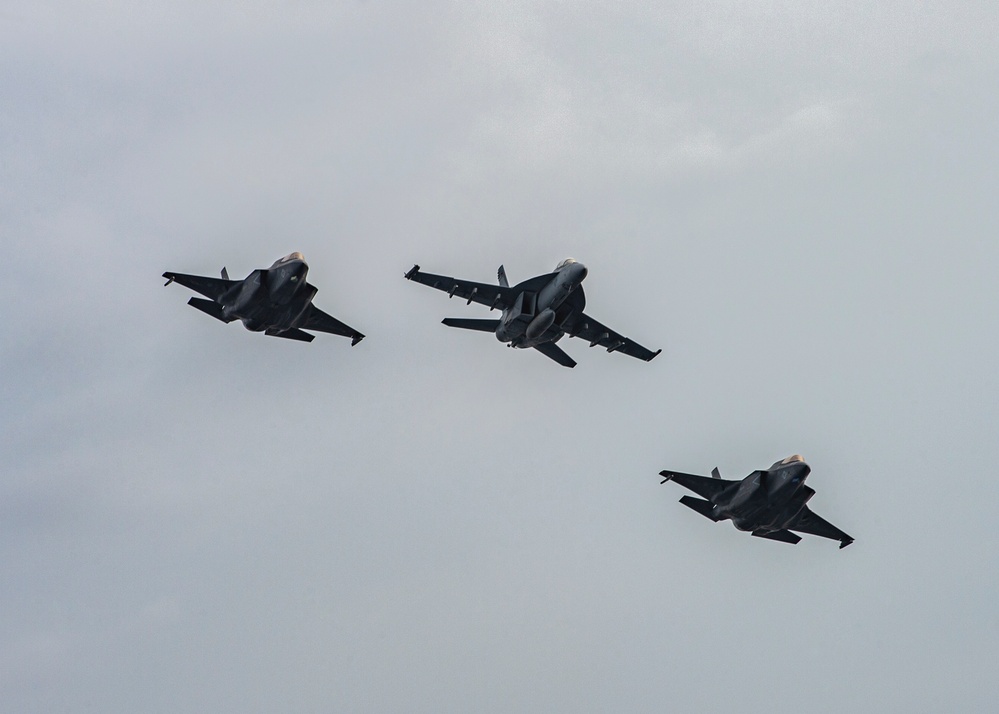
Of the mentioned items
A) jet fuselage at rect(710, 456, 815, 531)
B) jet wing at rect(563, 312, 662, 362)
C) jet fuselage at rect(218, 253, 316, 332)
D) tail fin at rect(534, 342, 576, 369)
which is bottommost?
jet fuselage at rect(710, 456, 815, 531)

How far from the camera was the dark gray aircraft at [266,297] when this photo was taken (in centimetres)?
7506

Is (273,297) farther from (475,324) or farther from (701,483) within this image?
(701,483)

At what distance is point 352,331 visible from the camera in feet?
273

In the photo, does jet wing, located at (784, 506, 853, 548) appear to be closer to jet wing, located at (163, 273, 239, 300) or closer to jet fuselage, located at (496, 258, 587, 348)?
jet fuselage, located at (496, 258, 587, 348)

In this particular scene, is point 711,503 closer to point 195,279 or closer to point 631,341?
point 631,341

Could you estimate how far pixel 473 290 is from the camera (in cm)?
8444

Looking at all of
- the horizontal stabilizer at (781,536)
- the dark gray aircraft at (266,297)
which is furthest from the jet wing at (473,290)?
the horizontal stabilizer at (781,536)

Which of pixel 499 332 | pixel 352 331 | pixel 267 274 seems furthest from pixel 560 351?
pixel 267 274

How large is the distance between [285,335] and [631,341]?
2710 centimetres

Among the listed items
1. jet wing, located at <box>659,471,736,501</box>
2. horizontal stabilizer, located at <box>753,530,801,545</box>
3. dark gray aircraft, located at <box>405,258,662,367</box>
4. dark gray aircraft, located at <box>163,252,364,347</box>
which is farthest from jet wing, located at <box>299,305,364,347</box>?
horizontal stabilizer, located at <box>753,530,801,545</box>

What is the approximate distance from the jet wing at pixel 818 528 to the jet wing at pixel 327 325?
34.7 metres

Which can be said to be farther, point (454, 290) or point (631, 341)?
point (631, 341)

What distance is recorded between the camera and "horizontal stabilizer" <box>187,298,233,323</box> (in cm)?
7875

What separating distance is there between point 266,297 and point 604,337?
27.3m
